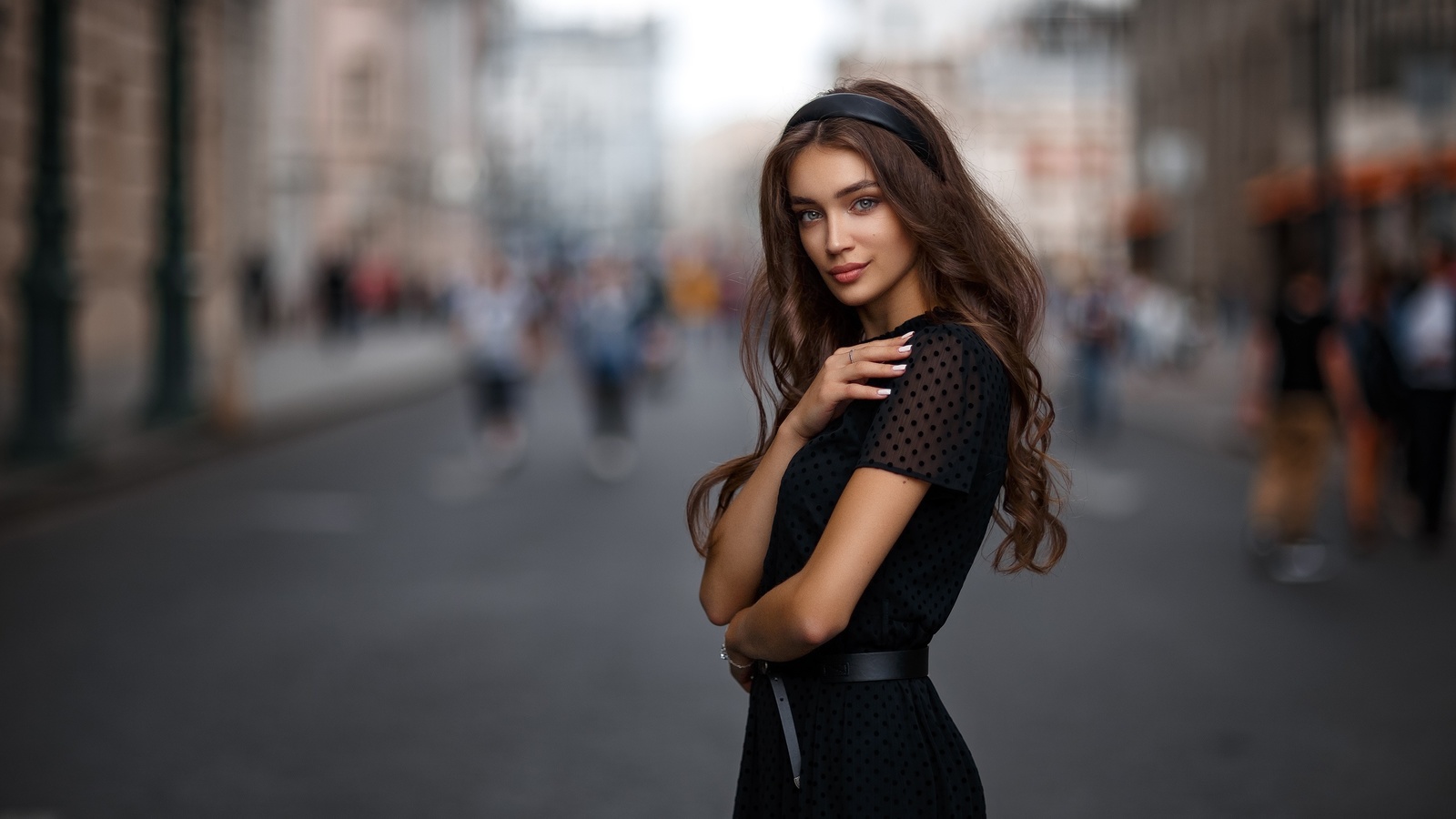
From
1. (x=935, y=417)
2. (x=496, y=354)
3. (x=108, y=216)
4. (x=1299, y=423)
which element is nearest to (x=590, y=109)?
(x=108, y=216)

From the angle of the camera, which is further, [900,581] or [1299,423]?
[1299,423]

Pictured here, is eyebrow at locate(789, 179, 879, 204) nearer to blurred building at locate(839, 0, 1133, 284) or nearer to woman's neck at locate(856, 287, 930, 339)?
woman's neck at locate(856, 287, 930, 339)

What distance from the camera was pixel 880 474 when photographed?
2.28 m

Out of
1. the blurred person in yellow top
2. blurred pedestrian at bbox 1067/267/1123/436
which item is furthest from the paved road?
the blurred person in yellow top

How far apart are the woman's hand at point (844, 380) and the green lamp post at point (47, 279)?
12357 millimetres

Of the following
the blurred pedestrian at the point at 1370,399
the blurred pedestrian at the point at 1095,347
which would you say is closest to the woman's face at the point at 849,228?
the blurred pedestrian at the point at 1370,399

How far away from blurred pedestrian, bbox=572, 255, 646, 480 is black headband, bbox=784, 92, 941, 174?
13.0m

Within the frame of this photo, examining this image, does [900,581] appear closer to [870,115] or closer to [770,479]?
[770,479]

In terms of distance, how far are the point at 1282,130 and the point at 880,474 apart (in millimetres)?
45645

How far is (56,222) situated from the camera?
14.1 meters

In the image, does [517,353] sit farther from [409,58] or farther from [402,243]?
[409,58]

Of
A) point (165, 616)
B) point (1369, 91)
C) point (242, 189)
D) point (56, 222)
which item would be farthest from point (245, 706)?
point (1369, 91)

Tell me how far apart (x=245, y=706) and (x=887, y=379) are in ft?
15.8

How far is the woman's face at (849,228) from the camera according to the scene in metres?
2.39
